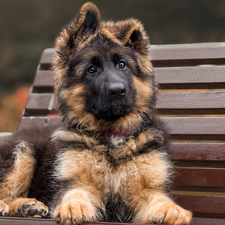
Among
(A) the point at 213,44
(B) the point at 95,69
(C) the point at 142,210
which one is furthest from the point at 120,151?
(A) the point at 213,44

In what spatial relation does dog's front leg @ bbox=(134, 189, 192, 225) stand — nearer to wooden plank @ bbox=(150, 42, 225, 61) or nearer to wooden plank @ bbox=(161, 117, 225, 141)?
wooden plank @ bbox=(161, 117, 225, 141)

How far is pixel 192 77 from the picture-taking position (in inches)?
148

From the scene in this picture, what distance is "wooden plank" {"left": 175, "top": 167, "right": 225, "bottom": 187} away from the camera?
3.32m

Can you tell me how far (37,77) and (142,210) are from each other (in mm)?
2579

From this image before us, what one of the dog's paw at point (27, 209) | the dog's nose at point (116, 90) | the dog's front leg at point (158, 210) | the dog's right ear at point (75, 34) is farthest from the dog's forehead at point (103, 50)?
the dog's paw at point (27, 209)

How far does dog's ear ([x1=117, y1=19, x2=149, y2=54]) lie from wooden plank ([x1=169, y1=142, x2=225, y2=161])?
1180 mm

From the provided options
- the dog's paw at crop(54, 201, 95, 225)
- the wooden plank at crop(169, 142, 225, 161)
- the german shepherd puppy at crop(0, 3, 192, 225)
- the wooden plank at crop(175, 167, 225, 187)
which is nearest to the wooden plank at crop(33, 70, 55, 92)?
the german shepherd puppy at crop(0, 3, 192, 225)

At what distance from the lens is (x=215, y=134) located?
3.48 m

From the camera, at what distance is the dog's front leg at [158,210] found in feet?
6.69

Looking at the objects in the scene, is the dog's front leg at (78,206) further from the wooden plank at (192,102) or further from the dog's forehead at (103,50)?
the wooden plank at (192,102)

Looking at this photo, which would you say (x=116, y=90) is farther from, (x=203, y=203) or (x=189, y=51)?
(x=189, y=51)

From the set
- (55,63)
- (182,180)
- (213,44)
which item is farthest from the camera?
(213,44)

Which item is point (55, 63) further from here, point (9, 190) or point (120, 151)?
point (9, 190)

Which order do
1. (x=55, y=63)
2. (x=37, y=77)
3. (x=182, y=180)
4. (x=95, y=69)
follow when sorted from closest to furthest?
1. (x=95, y=69)
2. (x=55, y=63)
3. (x=182, y=180)
4. (x=37, y=77)
